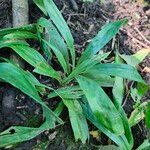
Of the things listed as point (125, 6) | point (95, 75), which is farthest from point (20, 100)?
point (125, 6)

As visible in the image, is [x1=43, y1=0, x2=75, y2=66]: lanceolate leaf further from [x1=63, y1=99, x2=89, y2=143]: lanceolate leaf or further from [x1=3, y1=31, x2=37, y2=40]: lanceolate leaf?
[x1=63, y1=99, x2=89, y2=143]: lanceolate leaf

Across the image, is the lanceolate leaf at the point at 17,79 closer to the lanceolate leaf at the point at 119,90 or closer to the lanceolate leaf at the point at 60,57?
the lanceolate leaf at the point at 60,57

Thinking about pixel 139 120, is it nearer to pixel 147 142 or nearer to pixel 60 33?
pixel 147 142

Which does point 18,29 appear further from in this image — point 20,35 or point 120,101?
point 120,101

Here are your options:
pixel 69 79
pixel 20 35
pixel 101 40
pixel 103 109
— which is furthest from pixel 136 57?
pixel 20 35

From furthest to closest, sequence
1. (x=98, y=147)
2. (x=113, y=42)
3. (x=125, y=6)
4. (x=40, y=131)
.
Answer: (x=125, y=6), (x=113, y=42), (x=98, y=147), (x=40, y=131)

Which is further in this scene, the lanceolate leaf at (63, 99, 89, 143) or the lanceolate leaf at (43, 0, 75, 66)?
the lanceolate leaf at (43, 0, 75, 66)

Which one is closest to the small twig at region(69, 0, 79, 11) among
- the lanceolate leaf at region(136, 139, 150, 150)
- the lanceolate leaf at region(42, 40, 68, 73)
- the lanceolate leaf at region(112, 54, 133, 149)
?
the lanceolate leaf at region(42, 40, 68, 73)

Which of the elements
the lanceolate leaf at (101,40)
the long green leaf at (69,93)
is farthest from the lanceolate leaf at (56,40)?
the long green leaf at (69,93)
